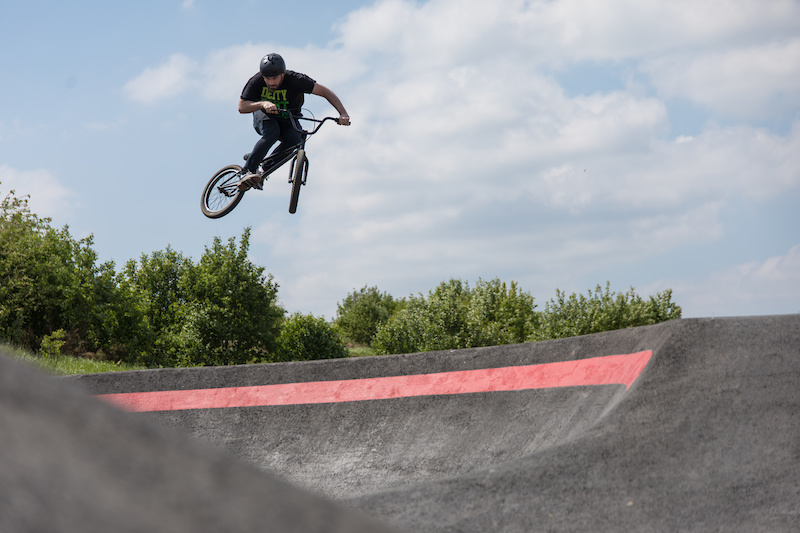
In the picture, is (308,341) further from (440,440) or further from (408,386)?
(440,440)

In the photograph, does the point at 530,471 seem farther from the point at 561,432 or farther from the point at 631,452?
the point at 561,432

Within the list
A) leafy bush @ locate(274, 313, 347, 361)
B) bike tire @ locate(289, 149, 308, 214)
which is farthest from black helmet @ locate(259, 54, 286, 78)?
leafy bush @ locate(274, 313, 347, 361)

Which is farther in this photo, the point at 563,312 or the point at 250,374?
the point at 563,312

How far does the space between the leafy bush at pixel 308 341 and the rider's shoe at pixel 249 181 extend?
16.7 metres

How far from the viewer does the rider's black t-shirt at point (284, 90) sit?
30.0 ft

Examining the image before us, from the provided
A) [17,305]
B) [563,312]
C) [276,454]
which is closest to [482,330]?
[563,312]

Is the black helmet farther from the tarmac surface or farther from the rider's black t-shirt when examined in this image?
the tarmac surface

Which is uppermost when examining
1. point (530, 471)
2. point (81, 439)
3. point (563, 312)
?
point (563, 312)

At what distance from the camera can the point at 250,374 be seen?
8.38 metres

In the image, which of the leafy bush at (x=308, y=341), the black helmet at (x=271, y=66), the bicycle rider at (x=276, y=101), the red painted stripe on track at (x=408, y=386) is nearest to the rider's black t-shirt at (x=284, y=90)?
the bicycle rider at (x=276, y=101)

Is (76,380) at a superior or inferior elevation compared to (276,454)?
superior

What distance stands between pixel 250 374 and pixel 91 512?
24.8ft

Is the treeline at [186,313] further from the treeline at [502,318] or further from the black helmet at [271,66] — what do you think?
the black helmet at [271,66]

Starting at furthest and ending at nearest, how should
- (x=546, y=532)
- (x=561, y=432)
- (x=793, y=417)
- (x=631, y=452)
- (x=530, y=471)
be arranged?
1. (x=561, y=432)
2. (x=793, y=417)
3. (x=631, y=452)
4. (x=530, y=471)
5. (x=546, y=532)
